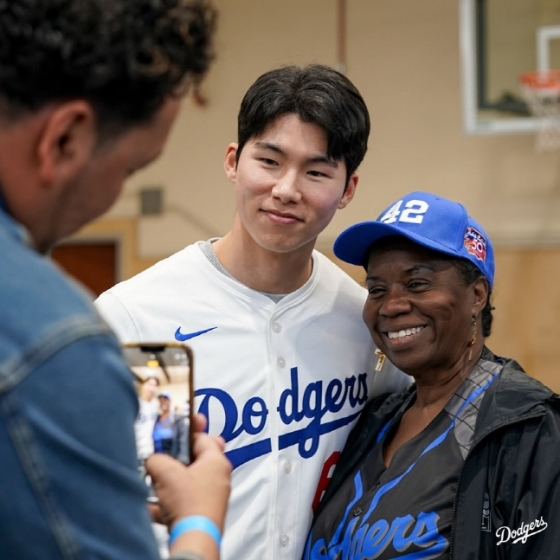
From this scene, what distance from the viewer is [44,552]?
69cm

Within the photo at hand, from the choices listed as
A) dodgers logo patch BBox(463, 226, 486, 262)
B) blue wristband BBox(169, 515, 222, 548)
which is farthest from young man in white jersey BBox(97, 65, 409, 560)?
blue wristband BBox(169, 515, 222, 548)

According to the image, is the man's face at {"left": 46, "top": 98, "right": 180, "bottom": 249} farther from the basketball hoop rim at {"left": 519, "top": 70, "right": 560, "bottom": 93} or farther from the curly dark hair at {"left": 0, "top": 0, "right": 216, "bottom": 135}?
the basketball hoop rim at {"left": 519, "top": 70, "right": 560, "bottom": 93}

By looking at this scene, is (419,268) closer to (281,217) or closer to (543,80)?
(281,217)

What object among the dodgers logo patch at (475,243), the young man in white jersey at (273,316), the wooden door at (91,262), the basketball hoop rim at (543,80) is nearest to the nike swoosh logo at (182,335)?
the young man in white jersey at (273,316)

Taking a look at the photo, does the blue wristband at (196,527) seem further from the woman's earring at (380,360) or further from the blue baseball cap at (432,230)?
the woman's earring at (380,360)

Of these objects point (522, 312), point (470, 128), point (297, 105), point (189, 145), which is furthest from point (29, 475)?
point (189, 145)

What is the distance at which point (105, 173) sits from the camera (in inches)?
32.8

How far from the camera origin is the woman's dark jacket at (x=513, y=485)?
5.14 feet

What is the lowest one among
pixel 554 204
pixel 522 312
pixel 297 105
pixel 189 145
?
pixel 522 312

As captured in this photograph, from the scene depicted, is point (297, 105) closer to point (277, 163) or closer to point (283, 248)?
point (277, 163)

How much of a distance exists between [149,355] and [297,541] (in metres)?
0.86

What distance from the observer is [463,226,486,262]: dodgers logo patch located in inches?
74.3

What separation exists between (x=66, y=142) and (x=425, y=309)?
1176 millimetres

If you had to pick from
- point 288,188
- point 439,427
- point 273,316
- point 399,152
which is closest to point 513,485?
point 439,427
